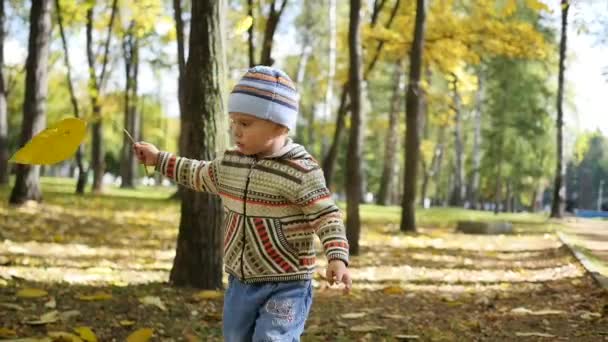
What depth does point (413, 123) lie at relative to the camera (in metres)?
14.3

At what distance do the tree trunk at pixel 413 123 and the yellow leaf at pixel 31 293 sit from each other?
9036 millimetres

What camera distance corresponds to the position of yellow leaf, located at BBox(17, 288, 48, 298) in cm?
524

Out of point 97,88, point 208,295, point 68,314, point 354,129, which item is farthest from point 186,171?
point 97,88

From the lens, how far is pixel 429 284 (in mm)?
7785

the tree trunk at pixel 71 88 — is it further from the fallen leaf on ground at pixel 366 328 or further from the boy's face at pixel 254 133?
the boy's face at pixel 254 133

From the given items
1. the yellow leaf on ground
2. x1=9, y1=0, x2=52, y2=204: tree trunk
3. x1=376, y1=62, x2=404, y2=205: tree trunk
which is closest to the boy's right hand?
the yellow leaf on ground

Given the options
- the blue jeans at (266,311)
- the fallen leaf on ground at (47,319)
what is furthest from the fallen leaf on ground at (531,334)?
the fallen leaf on ground at (47,319)

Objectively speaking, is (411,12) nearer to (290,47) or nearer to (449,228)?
(449,228)

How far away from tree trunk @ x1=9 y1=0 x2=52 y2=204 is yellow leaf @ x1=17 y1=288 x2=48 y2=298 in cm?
776

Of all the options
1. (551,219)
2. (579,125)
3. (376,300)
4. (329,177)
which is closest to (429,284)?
(376,300)

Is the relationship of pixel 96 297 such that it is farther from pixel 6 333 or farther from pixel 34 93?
pixel 34 93

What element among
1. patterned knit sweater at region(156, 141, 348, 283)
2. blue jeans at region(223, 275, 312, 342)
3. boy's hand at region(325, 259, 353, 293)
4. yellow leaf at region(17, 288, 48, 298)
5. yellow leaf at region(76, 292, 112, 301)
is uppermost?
patterned knit sweater at region(156, 141, 348, 283)

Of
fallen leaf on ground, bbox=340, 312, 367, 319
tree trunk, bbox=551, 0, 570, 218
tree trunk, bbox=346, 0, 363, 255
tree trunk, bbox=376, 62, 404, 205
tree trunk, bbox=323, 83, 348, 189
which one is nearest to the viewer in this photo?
fallen leaf on ground, bbox=340, 312, 367, 319

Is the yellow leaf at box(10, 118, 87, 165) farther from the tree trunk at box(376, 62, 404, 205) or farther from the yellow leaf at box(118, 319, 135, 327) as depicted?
the tree trunk at box(376, 62, 404, 205)
